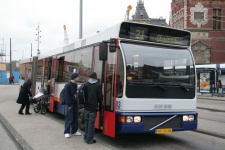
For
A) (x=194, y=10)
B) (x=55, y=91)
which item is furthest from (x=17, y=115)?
Answer: (x=194, y=10)

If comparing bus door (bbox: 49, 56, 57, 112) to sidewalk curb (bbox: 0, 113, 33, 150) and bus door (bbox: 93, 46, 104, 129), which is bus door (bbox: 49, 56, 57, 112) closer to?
sidewalk curb (bbox: 0, 113, 33, 150)

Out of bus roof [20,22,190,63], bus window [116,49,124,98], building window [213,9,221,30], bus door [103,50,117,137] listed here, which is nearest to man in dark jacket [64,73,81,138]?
bus door [103,50,117,137]

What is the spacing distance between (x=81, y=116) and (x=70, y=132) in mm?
563

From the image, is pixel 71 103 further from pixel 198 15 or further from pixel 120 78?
pixel 198 15

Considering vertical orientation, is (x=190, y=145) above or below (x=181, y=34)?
below

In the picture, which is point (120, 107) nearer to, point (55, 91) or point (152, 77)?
point (152, 77)

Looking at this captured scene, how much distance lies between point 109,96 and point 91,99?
16.7 inches

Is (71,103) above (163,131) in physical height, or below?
above

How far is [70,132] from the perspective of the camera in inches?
330

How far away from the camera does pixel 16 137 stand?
7.95 meters

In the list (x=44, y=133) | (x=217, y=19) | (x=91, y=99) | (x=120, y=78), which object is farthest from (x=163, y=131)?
(x=217, y=19)

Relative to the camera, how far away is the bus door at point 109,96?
691 cm

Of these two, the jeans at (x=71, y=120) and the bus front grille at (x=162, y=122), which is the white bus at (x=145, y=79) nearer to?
the bus front grille at (x=162, y=122)

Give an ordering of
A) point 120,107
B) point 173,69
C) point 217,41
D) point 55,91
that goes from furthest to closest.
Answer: point 217,41 < point 55,91 < point 173,69 < point 120,107
